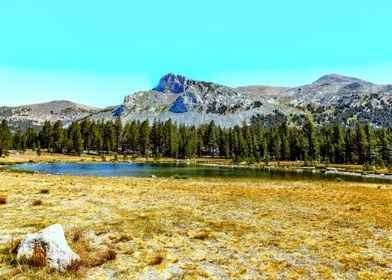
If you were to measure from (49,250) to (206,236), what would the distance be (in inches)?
288

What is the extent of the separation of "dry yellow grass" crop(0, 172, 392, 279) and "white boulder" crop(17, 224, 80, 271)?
0.41 metres

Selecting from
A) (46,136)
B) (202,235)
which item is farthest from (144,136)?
(202,235)

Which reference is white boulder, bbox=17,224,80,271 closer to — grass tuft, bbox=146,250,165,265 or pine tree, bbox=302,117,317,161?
grass tuft, bbox=146,250,165,265

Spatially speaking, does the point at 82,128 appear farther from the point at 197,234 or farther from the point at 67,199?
the point at 197,234

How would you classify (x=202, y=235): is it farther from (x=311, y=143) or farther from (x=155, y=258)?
(x=311, y=143)

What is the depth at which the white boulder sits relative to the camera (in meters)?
10.6

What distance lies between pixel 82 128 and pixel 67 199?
542 feet

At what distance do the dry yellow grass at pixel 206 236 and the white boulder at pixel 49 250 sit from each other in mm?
407

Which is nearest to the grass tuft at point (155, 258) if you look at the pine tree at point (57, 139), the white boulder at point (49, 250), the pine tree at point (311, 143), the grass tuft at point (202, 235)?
the white boulder at point (49, 250)

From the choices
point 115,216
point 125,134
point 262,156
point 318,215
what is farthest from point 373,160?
point 115,216

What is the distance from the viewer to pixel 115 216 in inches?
774

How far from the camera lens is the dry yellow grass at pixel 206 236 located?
11500 millimetres

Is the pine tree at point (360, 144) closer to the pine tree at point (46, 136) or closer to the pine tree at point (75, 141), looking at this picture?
the pine tree at point (75, 141)

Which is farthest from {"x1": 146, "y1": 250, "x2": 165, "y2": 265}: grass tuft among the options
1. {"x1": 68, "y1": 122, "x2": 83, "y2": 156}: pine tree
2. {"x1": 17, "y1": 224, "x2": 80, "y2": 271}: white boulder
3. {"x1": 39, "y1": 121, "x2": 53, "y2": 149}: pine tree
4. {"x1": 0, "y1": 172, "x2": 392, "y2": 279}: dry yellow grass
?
{"x1": 39, "y1": 121, "x2": 53, "y2": 149}: pine tree
